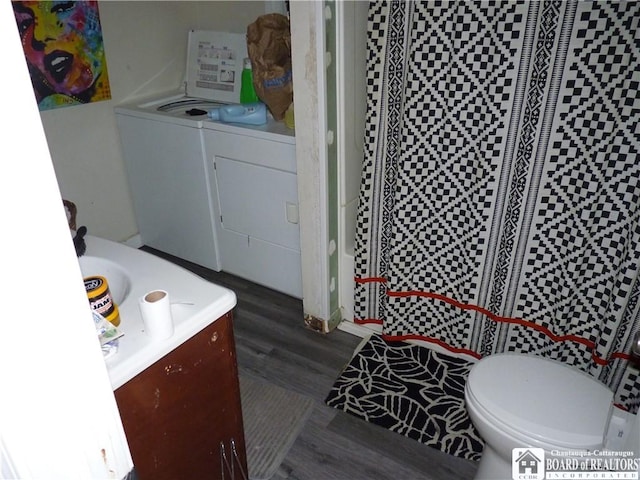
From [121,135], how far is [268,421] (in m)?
1.80

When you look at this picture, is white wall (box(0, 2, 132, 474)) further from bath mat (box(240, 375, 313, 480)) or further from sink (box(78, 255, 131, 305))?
bath mat (box(240, 375, 313, 480))

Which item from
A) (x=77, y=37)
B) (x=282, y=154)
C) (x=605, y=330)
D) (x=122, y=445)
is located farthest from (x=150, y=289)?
(x=77, y=37)

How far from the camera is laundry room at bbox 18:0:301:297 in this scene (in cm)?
250

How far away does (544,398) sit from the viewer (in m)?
1.42

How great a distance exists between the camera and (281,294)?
8.63ft

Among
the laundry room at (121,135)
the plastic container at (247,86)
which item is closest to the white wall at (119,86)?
the laundry room at (121,135)

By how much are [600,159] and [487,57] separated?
0.49 m

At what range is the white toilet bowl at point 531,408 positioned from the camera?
1.31m

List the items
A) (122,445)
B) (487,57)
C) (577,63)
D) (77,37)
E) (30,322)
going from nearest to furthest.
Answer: (30,322), (122,445), (577,63), (487,57), (77,37)

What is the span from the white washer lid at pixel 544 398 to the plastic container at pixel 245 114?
1497mm

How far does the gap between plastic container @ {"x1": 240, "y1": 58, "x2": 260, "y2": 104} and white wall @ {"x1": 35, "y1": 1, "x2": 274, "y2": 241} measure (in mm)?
258

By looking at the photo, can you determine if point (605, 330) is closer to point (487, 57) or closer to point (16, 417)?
point (487, 57)

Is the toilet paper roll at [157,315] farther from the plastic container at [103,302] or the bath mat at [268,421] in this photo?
the bath mat at [268,421]

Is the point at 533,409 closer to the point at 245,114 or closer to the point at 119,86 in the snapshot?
the point at 245,114
